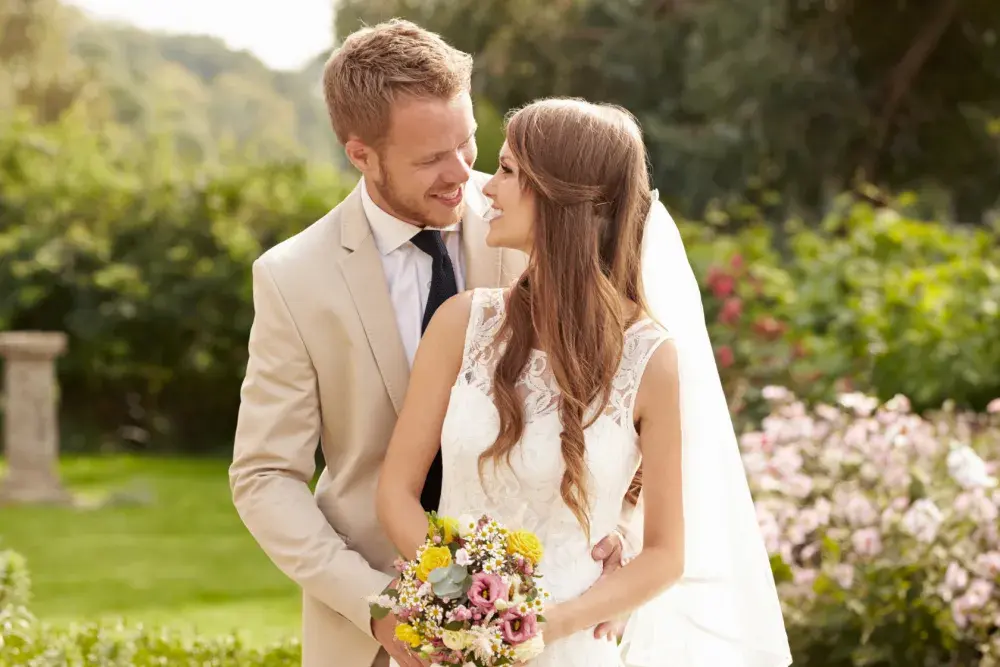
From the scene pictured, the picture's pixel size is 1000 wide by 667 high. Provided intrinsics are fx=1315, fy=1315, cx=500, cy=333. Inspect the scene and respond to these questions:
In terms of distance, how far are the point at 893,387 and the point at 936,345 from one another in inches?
14.6

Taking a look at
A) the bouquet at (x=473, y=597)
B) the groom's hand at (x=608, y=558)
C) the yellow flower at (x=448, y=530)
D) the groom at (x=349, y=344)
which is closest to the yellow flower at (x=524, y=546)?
the bouquet at (x=473, y=597)

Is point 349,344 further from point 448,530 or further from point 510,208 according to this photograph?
point 448,530

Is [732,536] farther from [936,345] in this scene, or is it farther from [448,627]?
[936,345]

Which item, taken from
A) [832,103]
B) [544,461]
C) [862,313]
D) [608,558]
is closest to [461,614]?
[544,461]

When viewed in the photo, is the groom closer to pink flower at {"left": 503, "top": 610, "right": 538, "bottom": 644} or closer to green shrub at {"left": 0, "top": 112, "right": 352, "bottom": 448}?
pink flower at {"left": 503, "top": 610, "right": 538, "bottom": 644}

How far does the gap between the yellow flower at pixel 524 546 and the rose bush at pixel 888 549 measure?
330 centimetres

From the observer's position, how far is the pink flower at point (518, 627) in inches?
96.0

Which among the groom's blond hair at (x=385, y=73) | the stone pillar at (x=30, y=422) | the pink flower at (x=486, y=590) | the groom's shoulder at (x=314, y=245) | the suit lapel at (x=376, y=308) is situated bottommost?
the stone pillar at (x=30, y=422)

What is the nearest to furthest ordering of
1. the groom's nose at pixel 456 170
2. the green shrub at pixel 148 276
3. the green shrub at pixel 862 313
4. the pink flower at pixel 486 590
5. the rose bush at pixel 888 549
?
the pink flower at pixel 486 590 < the groom's nose at pixel 456 170 < the rose bush at pixel 888 549 < the green shrub at pixel 862 313 < the green shrub at pixel 148 276

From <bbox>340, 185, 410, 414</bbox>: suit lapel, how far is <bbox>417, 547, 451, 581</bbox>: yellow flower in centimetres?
70

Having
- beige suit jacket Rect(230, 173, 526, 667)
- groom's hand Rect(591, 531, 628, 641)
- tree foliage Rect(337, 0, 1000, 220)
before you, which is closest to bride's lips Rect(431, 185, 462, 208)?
beige suit jacket Rect(230, 173, 526, 667)

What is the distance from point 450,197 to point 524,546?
3.44 ft

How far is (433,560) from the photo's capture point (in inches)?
97.3

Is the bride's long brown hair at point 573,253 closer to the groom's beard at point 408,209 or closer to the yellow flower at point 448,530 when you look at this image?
the yellow flower at point 448,530
